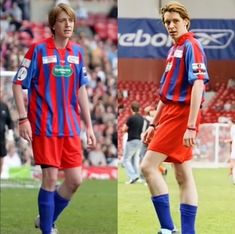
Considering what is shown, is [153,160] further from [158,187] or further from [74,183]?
[74,183]

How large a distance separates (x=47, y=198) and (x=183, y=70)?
122cm

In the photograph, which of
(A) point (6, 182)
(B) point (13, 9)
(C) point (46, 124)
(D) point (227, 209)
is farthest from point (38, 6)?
(C) point (46, 124)

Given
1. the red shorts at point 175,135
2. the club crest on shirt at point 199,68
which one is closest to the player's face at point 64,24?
the red shorts at point 175,135

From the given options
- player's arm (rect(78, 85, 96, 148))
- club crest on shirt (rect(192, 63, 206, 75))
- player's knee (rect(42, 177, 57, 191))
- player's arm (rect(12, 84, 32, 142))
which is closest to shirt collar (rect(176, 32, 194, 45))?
club crest on shirt (rect(192, 63, 206, 75))

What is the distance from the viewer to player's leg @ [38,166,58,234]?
618 centimetres

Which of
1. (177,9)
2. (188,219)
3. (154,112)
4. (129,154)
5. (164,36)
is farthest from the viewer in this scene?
(129,154)

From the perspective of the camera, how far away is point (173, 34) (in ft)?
19.0

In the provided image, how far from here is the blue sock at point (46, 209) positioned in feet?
20.4

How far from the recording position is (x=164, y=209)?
5.93 metres

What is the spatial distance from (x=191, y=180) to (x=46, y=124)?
98cm

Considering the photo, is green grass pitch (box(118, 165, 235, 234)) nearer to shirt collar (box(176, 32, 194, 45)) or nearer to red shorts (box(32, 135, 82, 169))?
red shorts (box(32, 135, 82, 169))

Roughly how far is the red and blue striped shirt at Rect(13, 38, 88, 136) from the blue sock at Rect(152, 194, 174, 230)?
0.75 meters

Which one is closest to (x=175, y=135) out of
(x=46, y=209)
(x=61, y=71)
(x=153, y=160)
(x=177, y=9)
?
(x=153, y=160)

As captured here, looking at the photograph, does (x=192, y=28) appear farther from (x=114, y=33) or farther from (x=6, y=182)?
(x=114, y=33)
